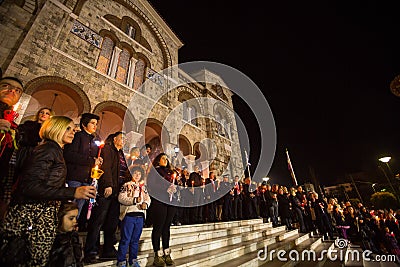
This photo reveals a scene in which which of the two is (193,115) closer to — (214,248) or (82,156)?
(214,248)

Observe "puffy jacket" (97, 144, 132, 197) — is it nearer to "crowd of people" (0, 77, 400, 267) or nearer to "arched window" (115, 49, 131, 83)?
"crowd of people" (0, 77, 400, 267)

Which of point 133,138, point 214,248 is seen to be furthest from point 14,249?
point 133,138

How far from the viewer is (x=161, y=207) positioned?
290cm

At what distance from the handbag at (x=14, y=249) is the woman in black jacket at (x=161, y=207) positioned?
5.73 ft

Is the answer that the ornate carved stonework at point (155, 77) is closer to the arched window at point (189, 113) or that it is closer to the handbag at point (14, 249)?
the arched window at point (189, 113)

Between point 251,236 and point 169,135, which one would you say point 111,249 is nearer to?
point 251,236

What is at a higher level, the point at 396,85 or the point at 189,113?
the point at 189,113

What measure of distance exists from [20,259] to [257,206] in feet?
26.7

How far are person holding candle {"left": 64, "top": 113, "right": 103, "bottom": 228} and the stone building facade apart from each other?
4388 millimetres

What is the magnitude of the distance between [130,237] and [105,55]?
909 centimetres

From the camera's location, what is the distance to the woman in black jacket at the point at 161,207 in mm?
2707

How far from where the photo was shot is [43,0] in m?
7.11

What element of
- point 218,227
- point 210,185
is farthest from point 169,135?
point 218,227

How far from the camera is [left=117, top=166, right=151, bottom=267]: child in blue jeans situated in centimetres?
241
